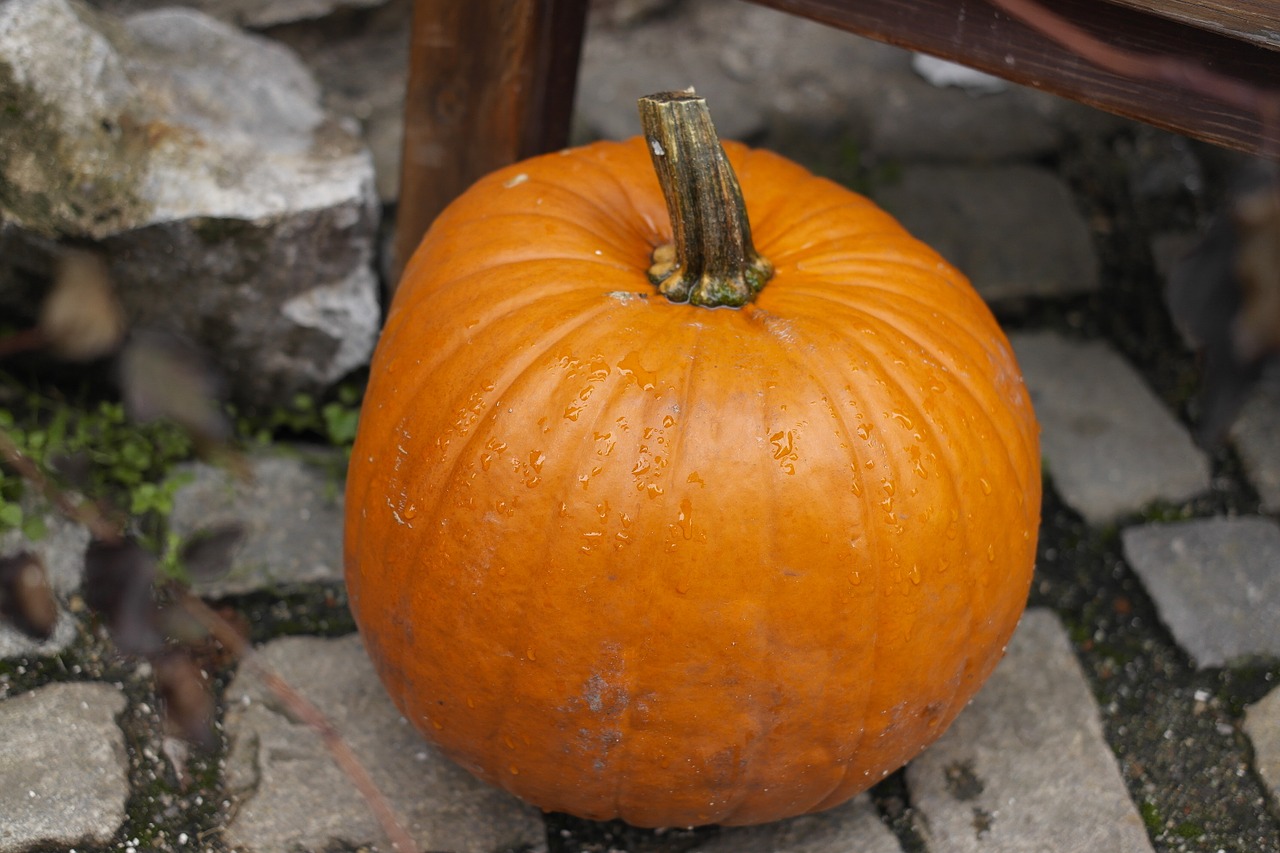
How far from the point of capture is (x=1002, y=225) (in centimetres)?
275

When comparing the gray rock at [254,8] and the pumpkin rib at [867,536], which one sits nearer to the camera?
the pumpkin rib at [867,536]

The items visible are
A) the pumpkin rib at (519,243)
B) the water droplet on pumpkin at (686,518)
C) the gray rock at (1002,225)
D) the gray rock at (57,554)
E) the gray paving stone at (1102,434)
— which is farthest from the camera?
the gray rock at (1002,225)

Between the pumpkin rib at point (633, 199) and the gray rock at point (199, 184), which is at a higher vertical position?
the pumpkin rib at point (633, 199)

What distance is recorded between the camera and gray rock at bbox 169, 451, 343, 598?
207cm

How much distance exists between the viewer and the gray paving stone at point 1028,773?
5.76 ft

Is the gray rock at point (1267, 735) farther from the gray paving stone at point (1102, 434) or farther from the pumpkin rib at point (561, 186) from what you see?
the pumpkin rib at point (561, 186)

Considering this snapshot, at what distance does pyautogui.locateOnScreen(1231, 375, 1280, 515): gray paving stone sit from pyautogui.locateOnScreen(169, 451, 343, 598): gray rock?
5.87ft

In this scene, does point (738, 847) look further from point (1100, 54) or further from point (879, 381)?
point (1100, 54)

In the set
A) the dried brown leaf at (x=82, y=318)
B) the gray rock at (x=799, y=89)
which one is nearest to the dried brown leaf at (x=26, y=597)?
the dried brown leaf at (x=82, y=318)

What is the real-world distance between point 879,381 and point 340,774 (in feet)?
3.27

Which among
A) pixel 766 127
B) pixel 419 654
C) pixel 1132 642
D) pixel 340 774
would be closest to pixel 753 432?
pixel 419 654

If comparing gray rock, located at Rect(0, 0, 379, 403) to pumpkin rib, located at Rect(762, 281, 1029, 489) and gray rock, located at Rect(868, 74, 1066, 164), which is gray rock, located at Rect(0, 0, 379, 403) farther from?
gray rock, located at Rect(868, 74, 1066, 164)

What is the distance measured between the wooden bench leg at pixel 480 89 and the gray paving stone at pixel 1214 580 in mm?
1363

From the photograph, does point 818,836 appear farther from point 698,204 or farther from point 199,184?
point 199,184
